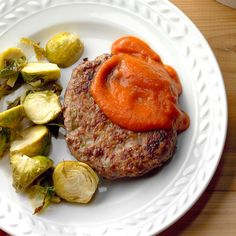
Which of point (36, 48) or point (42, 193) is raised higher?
point (36, 48)

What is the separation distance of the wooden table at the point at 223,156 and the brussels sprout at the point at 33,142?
2.69ft

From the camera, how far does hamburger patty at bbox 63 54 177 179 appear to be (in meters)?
2.79

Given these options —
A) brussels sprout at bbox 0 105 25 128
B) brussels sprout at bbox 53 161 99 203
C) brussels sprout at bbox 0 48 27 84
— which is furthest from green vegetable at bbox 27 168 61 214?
brussels sprout at bbox 0 48 27 84

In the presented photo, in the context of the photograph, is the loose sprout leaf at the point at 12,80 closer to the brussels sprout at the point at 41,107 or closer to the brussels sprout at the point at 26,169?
the brussels sprout at the point at 41,107

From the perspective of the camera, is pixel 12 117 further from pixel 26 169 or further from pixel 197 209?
pixel 197 209

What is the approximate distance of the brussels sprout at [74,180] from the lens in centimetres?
279

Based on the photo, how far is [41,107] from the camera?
9.59 ft

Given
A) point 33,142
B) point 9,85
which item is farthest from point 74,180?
point 9,85

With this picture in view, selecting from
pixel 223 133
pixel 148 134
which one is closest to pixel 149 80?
pixel 148 134

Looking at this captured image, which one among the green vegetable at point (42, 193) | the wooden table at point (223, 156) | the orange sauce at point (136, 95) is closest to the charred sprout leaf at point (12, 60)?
the orange sauce at point (136, 95)

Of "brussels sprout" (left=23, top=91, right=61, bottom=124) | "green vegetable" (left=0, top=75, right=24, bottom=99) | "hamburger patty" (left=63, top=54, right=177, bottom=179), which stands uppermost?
"green vegetable" (left=0, top=75, right=24, bottom=99)

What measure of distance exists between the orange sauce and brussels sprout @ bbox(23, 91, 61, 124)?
0.79ft

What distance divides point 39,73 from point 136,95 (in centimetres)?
59

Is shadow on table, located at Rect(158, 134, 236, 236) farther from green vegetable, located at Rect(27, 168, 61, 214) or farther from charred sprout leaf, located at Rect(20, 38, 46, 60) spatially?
charred sprout leaf, located at Rect(20, 38, 46, 60)
